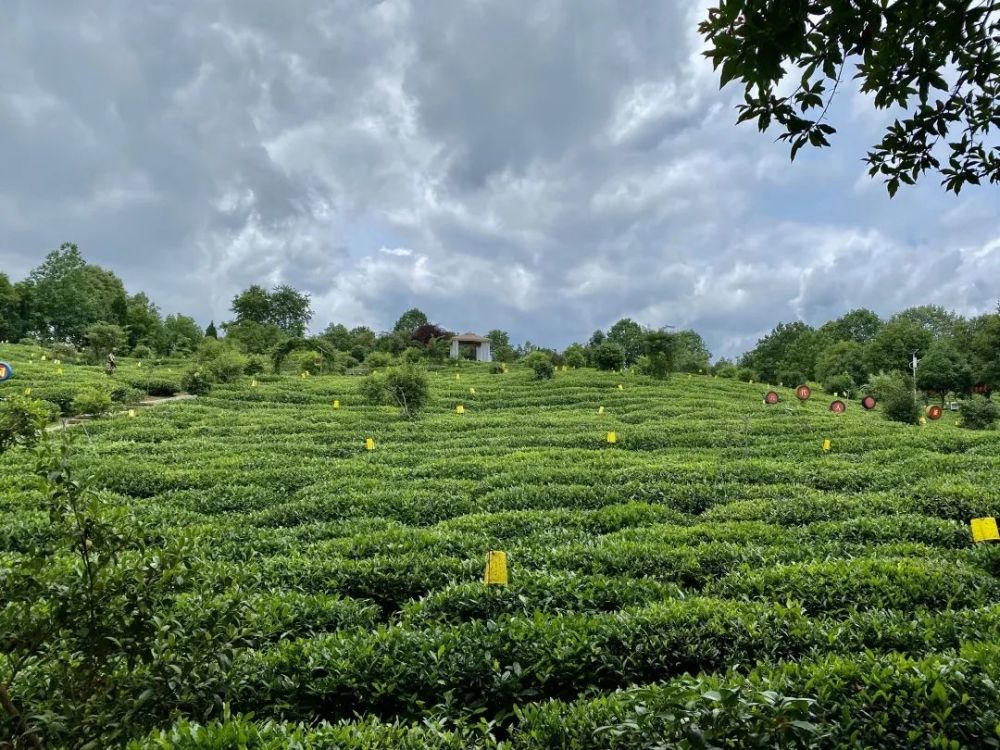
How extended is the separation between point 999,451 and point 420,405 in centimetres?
1619

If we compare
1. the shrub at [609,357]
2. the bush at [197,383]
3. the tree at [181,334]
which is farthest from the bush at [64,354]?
the shrub at [609,357]

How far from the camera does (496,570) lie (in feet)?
16.2

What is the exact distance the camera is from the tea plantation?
280 cm

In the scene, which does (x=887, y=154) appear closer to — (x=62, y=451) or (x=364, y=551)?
(x=62, y=451)

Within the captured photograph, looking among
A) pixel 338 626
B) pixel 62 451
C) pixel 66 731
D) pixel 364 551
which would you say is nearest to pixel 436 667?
pixel 338 626

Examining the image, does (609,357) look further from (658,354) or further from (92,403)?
(92,403)

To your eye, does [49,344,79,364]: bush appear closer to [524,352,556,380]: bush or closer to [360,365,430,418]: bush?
[360,365,430,418]: bush

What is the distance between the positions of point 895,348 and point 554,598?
→ 184 ft

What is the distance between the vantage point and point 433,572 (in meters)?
5.91

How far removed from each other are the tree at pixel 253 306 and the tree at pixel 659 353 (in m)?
49.0

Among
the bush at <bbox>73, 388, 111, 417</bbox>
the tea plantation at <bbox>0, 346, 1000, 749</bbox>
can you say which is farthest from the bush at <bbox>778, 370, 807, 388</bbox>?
the bush at <bbox>73, 388, 111, 417</bbox>

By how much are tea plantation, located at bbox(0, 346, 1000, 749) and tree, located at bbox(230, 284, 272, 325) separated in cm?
5763

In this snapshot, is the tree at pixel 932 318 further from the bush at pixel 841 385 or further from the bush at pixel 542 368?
the bush at pixel 542 368

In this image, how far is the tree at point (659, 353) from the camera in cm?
3381
